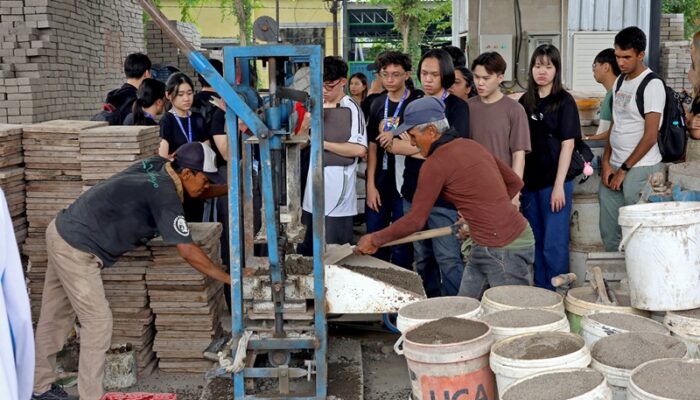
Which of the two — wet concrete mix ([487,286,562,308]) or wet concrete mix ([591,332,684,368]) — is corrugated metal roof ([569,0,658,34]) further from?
wet concrete mix ([591,332,684,368])

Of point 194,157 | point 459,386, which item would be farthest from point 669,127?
point 194,157

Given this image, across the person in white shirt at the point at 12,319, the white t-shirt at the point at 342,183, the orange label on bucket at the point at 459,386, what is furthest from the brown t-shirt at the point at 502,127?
the person in white shirt at the point at 12,319

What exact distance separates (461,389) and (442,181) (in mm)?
1267

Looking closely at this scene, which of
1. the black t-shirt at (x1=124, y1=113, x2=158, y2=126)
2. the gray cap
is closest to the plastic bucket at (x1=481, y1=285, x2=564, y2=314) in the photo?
the gray cap

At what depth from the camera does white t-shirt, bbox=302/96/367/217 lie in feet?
18.4

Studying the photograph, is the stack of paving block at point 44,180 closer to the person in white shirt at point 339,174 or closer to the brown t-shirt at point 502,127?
the person in white shirt at point 339,174

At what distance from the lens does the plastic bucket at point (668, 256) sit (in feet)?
12.8

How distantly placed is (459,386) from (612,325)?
873mm

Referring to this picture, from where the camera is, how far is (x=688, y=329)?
12.5ft

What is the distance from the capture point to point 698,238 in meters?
3.96

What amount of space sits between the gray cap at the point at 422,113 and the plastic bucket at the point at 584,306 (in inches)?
49.9

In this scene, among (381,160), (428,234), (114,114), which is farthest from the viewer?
(114,114)

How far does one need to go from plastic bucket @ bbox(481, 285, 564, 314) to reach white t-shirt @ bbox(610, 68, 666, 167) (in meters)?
2.05

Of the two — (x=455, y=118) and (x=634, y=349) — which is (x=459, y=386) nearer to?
(x=634, y=349)
